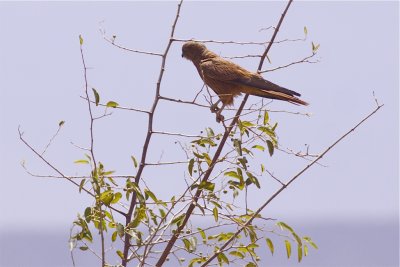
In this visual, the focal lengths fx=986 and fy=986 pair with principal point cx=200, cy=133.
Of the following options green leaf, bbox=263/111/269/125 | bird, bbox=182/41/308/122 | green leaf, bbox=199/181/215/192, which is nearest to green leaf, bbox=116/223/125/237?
green leaf, bbox=199/181/215/192

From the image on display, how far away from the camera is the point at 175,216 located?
4.29 meters

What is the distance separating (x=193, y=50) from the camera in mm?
6754

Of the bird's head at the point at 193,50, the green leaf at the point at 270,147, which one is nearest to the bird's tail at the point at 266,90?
the bird's head at the point at 193,50

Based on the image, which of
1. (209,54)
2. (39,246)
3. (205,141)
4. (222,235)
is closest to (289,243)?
(222,235)

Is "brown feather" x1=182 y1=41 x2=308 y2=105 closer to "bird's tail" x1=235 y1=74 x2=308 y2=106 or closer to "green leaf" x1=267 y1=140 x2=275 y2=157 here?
"bird's tail" x1=235 y1=74 x2=308 y2=106

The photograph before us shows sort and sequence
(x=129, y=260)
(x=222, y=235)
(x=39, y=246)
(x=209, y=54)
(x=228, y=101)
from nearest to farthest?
1. (x=129, y=260)
2. (x=222, y=235)
3. (x=228, y=101)
4. (x=209, y=54)
5. (x=39, y=246)

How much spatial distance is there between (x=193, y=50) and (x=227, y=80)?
28.0 inches

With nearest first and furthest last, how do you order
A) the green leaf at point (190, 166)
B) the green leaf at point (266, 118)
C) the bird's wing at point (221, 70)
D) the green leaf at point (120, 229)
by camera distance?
the green leaf at point (120, 229)
the green leaf at point (190, 166)
the green leaf at point (266, 118)
the bird's wing at point (221, 70)

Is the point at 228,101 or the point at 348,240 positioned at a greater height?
the point at 348,240

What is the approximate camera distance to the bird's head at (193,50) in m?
6.68

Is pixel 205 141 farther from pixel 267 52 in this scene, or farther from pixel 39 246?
pixel 39 246

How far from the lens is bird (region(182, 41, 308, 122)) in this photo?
5566 mm

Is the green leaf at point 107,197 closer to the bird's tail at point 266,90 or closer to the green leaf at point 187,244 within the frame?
the green leaf at point 187,244

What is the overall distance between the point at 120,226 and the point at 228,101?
2013mm
